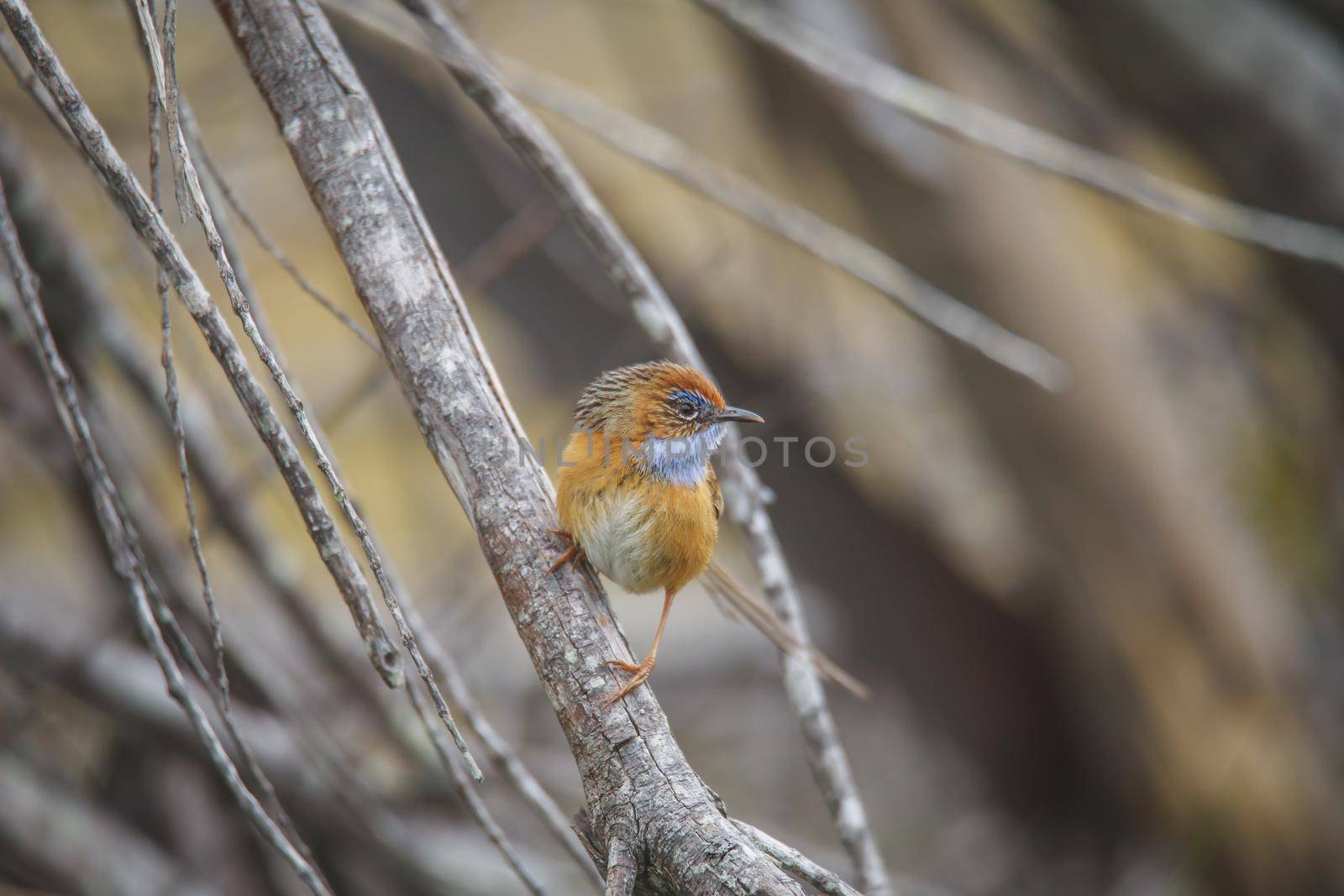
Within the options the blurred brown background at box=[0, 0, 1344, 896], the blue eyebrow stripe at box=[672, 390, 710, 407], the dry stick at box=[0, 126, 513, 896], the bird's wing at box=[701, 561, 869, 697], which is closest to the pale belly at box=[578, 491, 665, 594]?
the bird's wing at box=[701, 561, 869, 697]

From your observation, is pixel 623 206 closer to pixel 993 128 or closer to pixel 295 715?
pixel 993 128

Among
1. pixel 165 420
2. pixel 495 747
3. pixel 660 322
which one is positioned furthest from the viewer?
pixel 165 420

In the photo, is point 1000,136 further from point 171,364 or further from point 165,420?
point 165,420

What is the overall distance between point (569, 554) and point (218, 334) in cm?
74

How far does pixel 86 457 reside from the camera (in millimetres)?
1800

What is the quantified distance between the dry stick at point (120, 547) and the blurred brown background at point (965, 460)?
247 cm

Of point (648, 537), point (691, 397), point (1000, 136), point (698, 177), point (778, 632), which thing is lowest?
point (778, 632)

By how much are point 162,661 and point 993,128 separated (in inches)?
105

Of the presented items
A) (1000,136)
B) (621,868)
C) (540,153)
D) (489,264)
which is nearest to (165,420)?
(489,264)

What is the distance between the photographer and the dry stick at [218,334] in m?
1.38

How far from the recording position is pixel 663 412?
116 inches

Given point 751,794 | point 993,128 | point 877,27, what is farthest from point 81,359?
point 751,794

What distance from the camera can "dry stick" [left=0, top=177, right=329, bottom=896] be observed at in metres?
1.58

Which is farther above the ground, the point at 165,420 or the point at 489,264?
the point at 489,264
